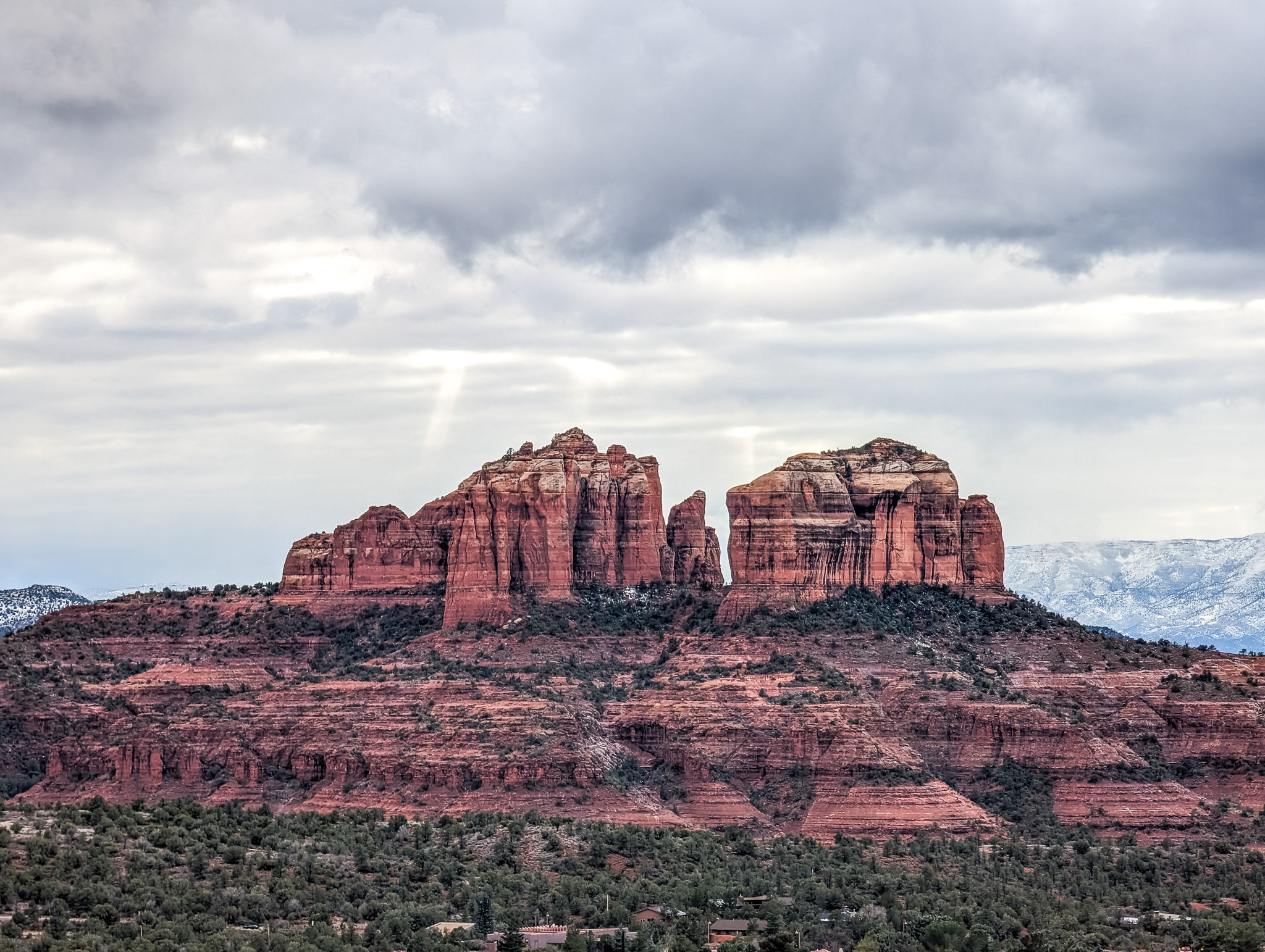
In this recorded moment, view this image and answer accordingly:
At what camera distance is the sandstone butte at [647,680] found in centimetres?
15325

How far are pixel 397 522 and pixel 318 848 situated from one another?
54.4 meters

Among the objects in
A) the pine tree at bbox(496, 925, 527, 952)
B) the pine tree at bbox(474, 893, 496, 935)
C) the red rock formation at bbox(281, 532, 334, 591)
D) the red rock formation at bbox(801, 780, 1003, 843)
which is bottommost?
the pine tree at bbox(496, 925, 527, 952)

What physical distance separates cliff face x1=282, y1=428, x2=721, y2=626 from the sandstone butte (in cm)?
23

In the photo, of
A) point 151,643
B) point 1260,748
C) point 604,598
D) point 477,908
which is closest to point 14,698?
point 151,643

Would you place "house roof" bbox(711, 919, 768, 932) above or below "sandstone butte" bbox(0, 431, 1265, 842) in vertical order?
below

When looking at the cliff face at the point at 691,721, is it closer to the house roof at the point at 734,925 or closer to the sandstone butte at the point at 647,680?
the sandstone butte at the point at 647,680

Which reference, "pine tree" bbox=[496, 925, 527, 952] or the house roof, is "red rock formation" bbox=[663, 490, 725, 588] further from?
"pine tree" bbox=[496, 925, 527, 952]

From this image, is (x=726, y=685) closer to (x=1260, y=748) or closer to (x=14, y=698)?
(x=1260, y=748)

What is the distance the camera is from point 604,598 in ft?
595

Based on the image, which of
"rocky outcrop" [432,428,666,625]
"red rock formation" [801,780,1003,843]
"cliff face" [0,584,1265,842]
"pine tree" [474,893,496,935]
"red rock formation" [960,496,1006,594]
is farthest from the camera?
"red rock formation" [960,496,1006,594]

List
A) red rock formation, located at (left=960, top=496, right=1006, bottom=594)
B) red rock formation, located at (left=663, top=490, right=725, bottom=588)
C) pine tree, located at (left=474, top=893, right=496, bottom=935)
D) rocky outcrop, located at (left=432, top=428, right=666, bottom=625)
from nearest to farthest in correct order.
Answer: pine tree, located at (left=474, top=893, right=496, bottom=935)
rocky outcrop, located at (left=432, top=428, right=666, bottom=625)
red rock formation, located at (left=960, top=496, right=1006, bottom=594)
red rock formation, located at (left=663, top=490, right=725, bottom=588)

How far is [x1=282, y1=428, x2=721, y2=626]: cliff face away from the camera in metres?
176

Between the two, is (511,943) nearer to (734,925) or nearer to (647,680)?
(734,925)

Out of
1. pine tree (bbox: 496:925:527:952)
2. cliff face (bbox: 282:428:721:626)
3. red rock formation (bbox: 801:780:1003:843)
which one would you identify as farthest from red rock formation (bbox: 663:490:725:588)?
pine tree (bbox: 496:925:527:952)
